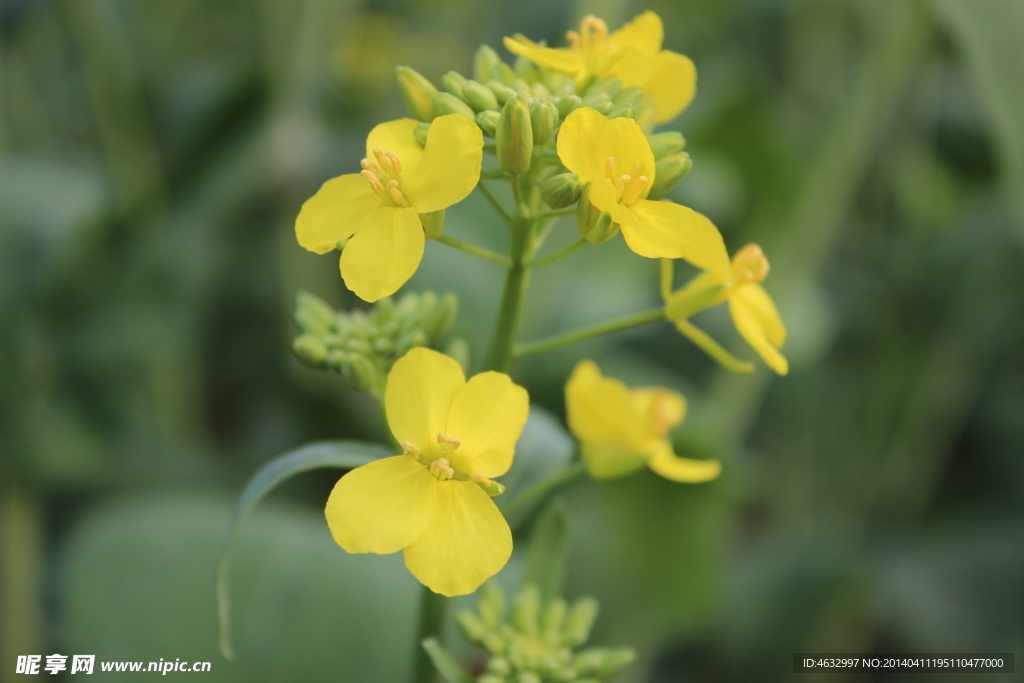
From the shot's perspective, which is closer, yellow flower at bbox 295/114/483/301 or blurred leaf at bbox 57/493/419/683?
yellow flower at bbox 295/114/483/301

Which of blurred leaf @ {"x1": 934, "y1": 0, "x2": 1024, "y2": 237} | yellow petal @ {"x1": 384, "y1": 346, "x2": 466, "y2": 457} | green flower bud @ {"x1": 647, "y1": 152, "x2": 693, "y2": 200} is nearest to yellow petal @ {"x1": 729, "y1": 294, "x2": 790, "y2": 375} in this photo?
green flower bud @ {"x1": 647, "y1": 152, "x2": 693, "y2": 200}

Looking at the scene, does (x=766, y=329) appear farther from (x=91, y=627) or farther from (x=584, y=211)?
(x=91, y=627)

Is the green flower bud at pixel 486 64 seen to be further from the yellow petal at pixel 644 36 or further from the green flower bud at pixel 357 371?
the green flower bud at pixel 357 371

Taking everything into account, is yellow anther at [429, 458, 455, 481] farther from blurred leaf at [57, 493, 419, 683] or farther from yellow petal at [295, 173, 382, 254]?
blurred leaf at [57, 493, 419, 683]

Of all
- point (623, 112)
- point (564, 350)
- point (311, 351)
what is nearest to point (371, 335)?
point (311, 351)

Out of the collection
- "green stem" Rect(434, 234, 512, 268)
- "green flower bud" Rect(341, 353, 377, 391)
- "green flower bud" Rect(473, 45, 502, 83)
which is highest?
"green flower bud" Rect(473, 45, 502, 83)

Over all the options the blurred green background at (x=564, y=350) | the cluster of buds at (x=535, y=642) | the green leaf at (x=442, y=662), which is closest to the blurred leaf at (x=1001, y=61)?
the blurred green background at (x=564, y=350)
